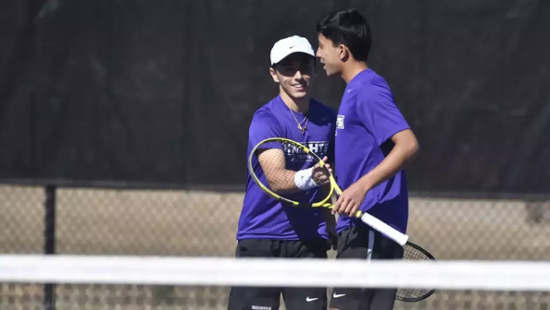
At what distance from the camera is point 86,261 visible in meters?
2.75

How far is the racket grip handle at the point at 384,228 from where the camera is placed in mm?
3258

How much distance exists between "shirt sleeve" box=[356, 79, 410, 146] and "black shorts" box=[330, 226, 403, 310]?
34cm

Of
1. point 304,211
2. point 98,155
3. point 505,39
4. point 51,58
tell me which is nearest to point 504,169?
point 505,39

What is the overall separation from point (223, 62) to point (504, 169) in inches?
56.6

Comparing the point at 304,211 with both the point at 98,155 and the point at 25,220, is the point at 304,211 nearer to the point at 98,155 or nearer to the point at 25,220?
the point at 98,155

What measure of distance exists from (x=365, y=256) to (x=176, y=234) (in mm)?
3806

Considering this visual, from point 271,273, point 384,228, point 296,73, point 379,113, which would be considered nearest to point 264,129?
point 296,73

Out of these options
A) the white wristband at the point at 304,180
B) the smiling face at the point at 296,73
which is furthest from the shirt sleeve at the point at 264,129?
the white wristband at the point at 304,180

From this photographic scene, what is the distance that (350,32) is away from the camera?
3.48 metres

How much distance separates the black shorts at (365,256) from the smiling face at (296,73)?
643 millimetres

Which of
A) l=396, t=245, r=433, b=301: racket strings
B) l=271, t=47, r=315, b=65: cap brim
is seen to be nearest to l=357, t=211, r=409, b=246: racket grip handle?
l=396, t=245, r=433, b=301: racket strings

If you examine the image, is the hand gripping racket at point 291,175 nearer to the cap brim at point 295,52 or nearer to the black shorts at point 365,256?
the black shorts at point 365,256

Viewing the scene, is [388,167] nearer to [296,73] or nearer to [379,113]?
[379,113]

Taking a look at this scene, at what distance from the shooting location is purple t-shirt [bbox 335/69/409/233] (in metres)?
3.31
